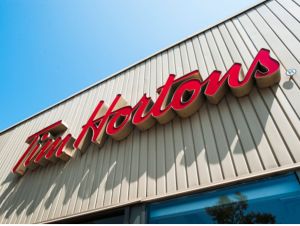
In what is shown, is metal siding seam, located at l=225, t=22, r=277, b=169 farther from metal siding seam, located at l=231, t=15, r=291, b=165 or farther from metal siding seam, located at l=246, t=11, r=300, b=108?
metal siding seam, located at l=246, t=11, r=300, b=108

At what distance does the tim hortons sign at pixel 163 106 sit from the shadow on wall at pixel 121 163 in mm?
203

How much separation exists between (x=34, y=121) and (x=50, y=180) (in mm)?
4705

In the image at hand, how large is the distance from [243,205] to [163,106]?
2596 mm

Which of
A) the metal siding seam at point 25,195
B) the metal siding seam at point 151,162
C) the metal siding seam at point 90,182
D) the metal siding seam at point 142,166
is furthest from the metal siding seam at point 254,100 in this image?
the metal siding seam at point 25,195

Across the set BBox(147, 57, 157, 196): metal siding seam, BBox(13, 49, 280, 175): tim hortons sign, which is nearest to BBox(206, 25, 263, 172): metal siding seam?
BBox(13, 49, 280, 175): tim hortons sign

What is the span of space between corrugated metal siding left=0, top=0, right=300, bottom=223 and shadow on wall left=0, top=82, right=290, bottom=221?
2 cm

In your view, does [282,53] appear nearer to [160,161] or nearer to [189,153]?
[189,153]

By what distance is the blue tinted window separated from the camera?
3.02 m

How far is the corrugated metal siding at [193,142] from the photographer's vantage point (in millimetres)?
3682

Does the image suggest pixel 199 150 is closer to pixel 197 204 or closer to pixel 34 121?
pixel 197 204

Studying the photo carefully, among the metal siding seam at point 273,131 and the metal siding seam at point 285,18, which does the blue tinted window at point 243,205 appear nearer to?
the metal siding seam at point 273,131

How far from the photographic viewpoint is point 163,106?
199 inches

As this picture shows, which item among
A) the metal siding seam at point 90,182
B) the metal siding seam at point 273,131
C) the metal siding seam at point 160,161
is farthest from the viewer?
the metal siding seam at point 90,182

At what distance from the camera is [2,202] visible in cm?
666
